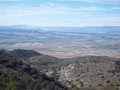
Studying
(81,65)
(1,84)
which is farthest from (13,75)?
(81,65)

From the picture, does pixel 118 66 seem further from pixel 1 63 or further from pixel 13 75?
pixel 13 75

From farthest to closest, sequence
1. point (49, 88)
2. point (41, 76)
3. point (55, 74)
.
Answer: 1. point (55, 74)
2. point (41, 76)
3. point (49, 88)

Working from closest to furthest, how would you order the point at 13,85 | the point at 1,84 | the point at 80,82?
the point at 13,85 < the point at 1,84 < the point at 80,82

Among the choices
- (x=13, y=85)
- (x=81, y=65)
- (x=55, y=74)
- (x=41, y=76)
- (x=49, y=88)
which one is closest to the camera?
(x=13, y=85)

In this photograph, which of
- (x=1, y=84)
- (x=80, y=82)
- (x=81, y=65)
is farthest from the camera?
(x=81, y=65)

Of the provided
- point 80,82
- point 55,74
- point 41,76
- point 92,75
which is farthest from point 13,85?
point 55,74

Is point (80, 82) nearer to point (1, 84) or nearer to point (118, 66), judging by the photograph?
point (118, 66)

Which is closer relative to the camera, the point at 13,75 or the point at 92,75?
the point at 13,75

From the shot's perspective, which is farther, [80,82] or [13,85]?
[80,82]

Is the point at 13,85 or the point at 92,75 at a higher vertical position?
the point at 13,85

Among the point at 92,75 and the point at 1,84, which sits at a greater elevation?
the point at 1,84
